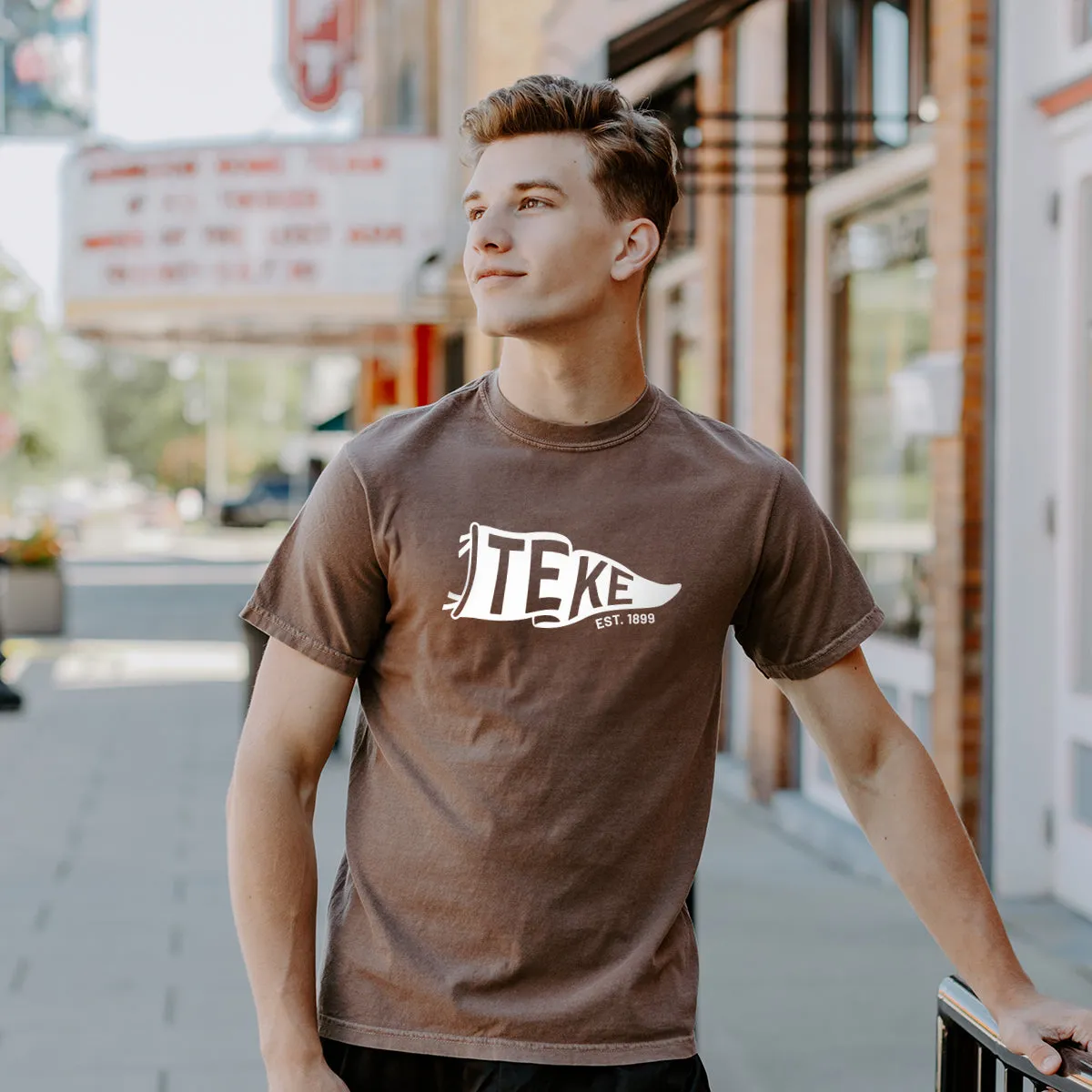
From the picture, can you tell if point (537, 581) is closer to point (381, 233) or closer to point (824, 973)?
point (824, 973)

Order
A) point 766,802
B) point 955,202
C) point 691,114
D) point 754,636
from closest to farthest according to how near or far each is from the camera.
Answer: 1. point 754,636
2. point 955,202
3. point 691,114
4. point 766,802

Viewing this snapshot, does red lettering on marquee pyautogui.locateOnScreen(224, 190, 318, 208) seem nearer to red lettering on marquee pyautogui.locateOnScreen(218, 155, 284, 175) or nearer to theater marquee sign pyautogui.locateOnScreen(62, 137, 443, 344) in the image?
theater marquee sign pyautogui.locateOnScreen(62, 137, 443, 344)

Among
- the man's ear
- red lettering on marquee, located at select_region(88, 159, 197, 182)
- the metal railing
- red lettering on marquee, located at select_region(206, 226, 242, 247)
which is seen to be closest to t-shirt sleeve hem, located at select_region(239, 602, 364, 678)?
the man's ear

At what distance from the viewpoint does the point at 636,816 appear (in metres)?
2.08

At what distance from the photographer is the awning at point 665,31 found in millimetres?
6211

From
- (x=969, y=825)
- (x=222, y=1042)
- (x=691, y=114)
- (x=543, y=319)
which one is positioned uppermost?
(x=691, y=114)

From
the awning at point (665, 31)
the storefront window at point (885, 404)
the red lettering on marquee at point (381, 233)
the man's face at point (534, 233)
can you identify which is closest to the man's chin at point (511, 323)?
the man's face at point (534, 233)

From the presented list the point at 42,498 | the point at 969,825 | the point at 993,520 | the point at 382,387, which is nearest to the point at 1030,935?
the point at 969,825

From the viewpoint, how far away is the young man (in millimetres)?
2027

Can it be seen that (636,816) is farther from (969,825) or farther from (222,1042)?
(969,825)

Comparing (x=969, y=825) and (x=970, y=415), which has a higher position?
(x=970, y=415)

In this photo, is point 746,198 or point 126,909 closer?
point 126,909

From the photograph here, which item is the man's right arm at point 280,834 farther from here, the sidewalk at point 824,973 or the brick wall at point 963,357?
the brick wall at point 963,357

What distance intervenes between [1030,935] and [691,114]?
3.77 meters
